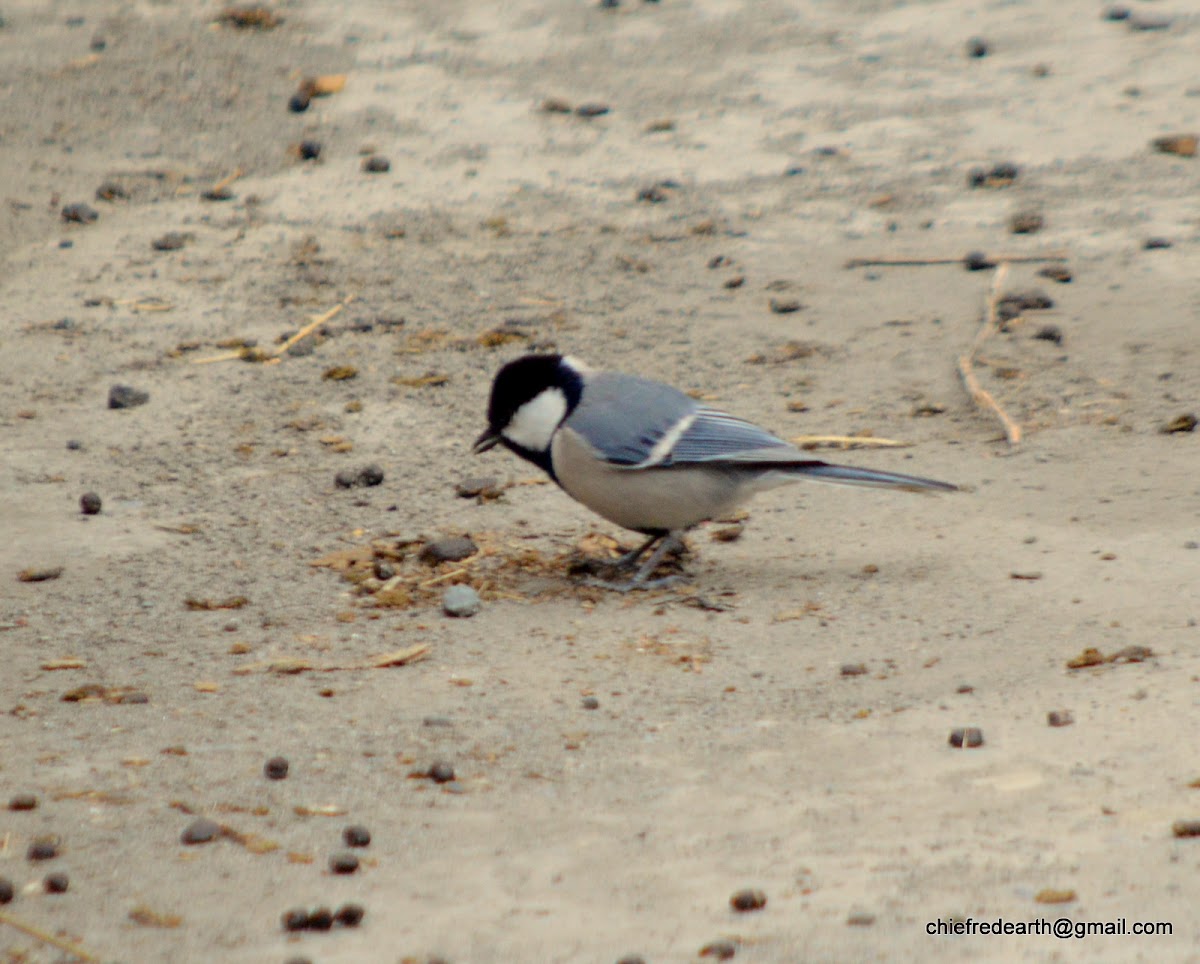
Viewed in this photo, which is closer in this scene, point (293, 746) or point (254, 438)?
point (293, 746)

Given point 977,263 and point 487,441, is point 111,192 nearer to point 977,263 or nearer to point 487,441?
point 487,441

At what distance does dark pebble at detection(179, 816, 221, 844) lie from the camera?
3.23 m

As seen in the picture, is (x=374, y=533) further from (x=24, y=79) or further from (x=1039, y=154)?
(x=24, y=79)

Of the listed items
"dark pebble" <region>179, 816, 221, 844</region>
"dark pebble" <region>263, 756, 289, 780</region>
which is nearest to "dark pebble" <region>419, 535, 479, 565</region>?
"dark pebble" <region>263, 756, 289, 780</region>

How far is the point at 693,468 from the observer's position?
5.08 meters

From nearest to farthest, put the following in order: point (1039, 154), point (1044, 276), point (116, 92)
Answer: point (1044, 276) → point (1039, 154) → point (116, 92)

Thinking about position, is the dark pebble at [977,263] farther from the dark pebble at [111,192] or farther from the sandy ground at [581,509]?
the dark pebble at [111,192]

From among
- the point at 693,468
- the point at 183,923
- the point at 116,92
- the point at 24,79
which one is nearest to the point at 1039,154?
the point at 693,468

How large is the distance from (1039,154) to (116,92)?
18.4 ft

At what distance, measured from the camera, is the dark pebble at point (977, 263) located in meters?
7.57

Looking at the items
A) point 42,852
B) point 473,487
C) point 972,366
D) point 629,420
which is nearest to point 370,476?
point 473,487

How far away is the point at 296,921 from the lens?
283 cm

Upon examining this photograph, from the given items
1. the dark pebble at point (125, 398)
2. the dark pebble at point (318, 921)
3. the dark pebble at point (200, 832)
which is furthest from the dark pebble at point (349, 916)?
the dark pebble at point (125, 398)

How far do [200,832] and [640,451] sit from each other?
2.18m
